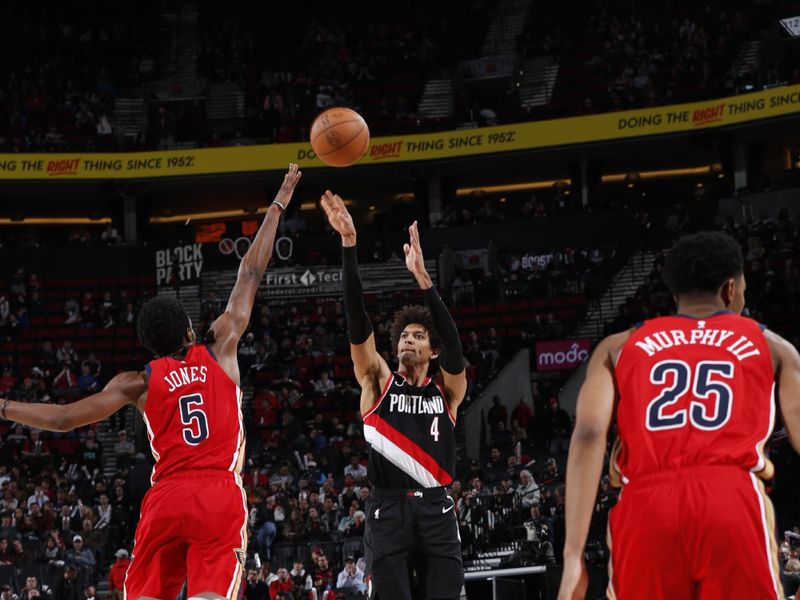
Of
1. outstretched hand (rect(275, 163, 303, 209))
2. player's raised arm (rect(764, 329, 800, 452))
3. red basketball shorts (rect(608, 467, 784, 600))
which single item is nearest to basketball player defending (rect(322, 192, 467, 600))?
outstretched hand (rect(275, 163, 303, 209))

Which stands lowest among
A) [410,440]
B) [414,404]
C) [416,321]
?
[410,440]

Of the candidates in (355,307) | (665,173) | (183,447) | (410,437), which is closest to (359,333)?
(355,307)

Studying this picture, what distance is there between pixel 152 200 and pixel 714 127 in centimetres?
1807

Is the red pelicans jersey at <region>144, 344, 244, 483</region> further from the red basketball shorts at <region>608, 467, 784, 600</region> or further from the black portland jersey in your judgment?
the red basketball shorts at <region>608, 467, 784, 600</region>

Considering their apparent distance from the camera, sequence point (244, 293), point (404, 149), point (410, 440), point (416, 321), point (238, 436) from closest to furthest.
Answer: point (238, 436) → point (244, 293) → point (410, 440) → point (416, 321) → point (404, 149)

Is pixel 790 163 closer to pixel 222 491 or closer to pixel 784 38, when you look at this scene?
pixel 784 38

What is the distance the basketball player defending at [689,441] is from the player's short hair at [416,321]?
305cm

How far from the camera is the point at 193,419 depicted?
5898 mm

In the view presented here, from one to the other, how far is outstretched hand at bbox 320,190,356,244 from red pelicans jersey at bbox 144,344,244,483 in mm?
1488

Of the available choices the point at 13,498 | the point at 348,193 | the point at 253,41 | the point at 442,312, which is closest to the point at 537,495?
the point at 13,498

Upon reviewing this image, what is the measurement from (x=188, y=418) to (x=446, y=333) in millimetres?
1714

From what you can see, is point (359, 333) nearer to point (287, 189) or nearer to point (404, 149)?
point (287, 189)

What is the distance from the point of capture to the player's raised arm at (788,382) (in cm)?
383

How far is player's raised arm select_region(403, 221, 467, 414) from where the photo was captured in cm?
687
